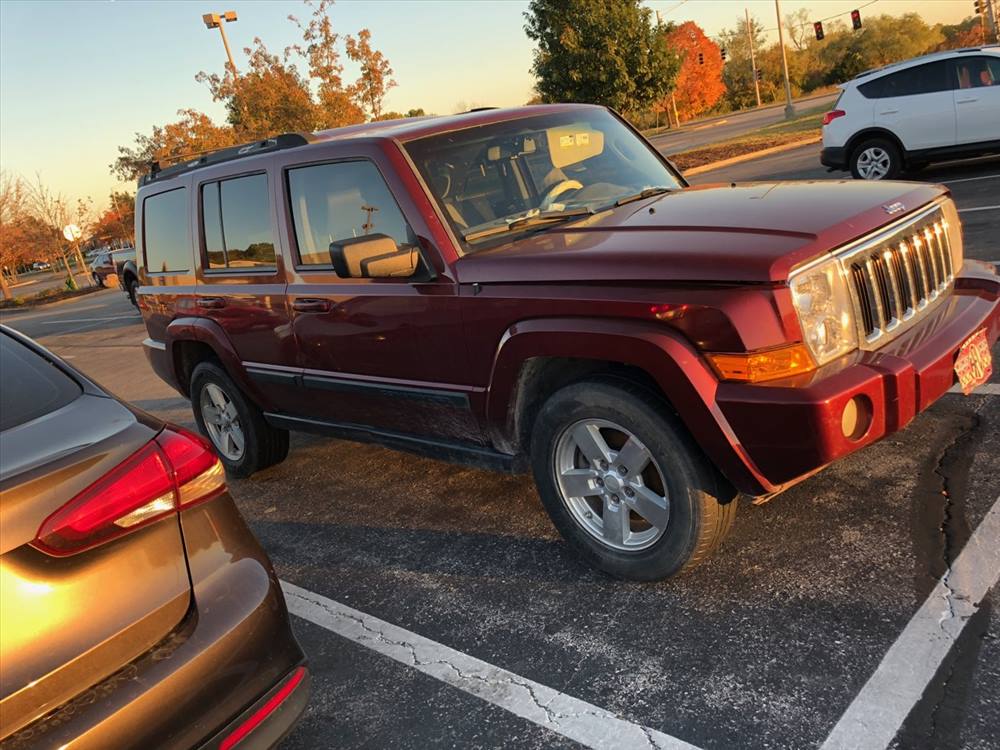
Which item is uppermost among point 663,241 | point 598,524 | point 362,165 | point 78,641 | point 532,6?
point 532,6

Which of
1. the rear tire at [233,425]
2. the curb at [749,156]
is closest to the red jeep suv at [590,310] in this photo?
the rear tire at [233,425]

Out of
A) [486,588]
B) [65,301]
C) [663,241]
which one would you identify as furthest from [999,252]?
[65,301]

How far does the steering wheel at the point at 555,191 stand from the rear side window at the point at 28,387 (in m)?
2.19

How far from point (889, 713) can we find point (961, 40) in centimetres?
6508

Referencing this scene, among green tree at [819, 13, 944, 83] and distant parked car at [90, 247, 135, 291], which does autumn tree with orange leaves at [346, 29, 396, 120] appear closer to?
distant parked car at [90, 247, 135, 291]

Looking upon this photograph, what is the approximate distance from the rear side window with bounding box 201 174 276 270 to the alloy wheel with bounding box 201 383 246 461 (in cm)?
92

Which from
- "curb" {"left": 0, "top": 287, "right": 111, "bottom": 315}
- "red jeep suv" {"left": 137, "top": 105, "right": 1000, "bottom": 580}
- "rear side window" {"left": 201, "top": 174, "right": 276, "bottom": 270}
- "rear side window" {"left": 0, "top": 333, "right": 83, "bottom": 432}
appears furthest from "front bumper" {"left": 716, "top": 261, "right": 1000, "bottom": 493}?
"curb" {"left": 0, "top": 287, "right": 111, "bottom": 315}

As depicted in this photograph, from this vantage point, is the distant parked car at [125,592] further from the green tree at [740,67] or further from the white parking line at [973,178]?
the green tree at [740,67]

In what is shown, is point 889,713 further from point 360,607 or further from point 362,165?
point 362,165

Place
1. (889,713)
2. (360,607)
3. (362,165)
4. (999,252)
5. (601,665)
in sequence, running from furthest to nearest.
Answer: (999,252)
(362,165)
(360,607)
(601,665)
(889,713)

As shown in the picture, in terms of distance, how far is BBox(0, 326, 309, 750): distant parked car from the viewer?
1897 mm

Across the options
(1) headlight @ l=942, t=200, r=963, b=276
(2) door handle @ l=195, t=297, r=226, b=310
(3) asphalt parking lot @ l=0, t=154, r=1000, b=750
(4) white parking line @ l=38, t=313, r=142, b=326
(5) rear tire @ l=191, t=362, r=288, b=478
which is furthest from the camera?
(4) white parking line @ l=38, t=313, r=142, b=326

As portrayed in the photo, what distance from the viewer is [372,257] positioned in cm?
348

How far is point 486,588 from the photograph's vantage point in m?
3.51
